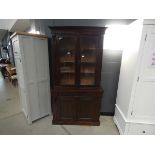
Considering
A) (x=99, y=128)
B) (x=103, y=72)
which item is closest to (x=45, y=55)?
(x=103, y=72)

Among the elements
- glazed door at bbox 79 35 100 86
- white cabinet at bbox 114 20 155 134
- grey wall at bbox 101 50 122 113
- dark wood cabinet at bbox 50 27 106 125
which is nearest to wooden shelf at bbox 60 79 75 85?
dark wood cabinet at bbox 50 27 106 125

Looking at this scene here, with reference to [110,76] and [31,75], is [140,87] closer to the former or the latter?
[110,76]

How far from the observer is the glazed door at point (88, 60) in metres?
2.30

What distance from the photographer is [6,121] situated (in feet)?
8.87

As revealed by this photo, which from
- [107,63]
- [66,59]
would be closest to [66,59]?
Result: [66,59]

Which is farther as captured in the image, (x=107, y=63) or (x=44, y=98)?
(x=44, y=98)

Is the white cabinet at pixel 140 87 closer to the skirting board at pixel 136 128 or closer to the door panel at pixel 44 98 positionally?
the skirting board at pixel 136 128

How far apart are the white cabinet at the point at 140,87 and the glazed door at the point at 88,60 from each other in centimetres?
58

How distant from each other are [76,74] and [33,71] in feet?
2.90

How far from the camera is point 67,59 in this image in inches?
96.3

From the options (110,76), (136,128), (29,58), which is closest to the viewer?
(136,128)

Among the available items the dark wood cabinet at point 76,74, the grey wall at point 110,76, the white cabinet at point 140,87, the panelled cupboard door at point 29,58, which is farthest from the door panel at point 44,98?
the white cabinet at point 140,87

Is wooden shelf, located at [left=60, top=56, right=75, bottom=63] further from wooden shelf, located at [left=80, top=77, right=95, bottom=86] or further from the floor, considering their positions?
the floor
